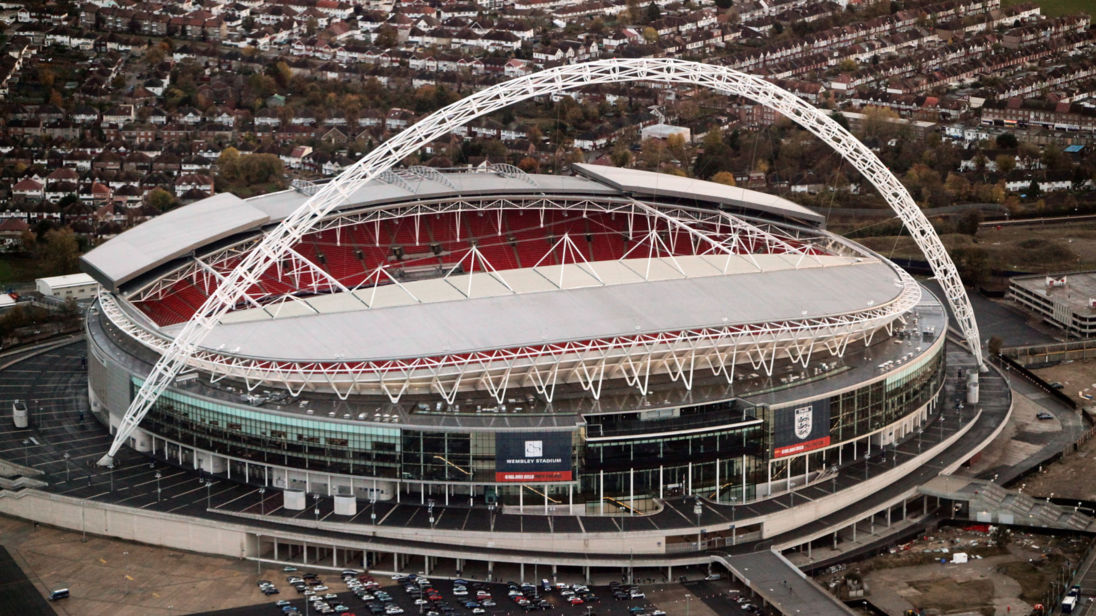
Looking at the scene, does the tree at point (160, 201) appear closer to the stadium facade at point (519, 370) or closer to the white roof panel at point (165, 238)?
the stadium facade at point (519, 370)

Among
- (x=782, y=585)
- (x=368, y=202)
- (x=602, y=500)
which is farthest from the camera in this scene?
(x=368, y=202)

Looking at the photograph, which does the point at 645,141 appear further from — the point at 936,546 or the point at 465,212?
the point at 936,546

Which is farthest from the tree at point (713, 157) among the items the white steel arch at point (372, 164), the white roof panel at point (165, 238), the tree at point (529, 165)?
the white steel arch at point (372, 164)

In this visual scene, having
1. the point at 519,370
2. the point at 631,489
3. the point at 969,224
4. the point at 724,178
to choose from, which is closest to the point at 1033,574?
the point at 631,489

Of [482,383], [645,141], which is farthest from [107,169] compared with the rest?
[482,383]

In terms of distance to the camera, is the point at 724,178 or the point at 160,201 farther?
the point at 724,178

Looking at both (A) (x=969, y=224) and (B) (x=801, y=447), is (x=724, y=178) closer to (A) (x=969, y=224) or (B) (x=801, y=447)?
(A) (x=969, y=224)

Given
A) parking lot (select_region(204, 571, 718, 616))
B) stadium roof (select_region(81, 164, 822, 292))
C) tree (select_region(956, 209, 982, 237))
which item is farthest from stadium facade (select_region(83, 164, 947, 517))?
tree (select_region(956, 209, 982, 237))

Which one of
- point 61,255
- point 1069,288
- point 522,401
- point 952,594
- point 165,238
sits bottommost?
point 952,594
